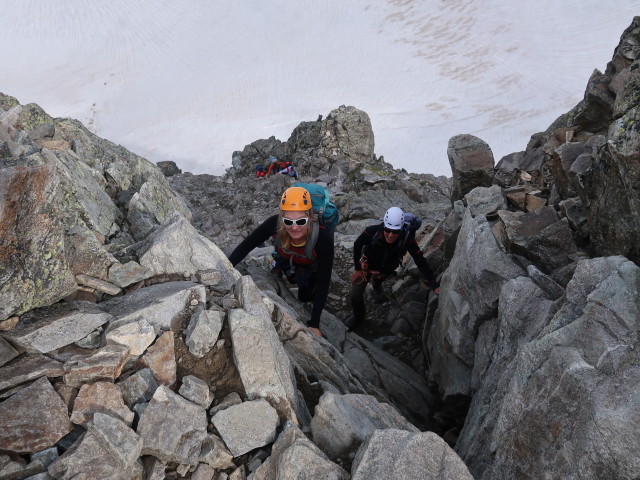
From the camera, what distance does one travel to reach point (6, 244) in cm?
534

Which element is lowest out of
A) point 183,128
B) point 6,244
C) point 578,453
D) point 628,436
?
point 578,453

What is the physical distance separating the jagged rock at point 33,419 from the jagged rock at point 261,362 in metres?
2.01

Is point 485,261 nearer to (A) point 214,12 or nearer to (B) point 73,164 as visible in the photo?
(B) point 73,164

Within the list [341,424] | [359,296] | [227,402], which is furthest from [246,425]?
[359,296]

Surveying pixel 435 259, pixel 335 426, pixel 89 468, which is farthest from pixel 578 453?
pixel 435 259

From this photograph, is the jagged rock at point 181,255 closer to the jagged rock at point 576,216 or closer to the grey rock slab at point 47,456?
the grey rock slab at point 47,456

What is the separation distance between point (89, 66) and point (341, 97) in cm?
6027

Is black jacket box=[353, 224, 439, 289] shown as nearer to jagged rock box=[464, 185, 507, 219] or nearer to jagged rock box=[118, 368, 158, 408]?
jagged rock box=[464, 185, 507, 219]

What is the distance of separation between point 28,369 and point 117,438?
1339 millimetres

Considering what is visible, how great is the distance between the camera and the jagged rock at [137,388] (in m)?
5.09

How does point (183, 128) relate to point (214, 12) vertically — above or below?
below

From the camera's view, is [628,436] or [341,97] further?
[341,97]

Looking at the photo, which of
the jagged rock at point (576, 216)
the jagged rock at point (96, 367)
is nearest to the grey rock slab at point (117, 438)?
the jagged rock at point (96, 367)

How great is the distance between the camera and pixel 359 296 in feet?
46.2
